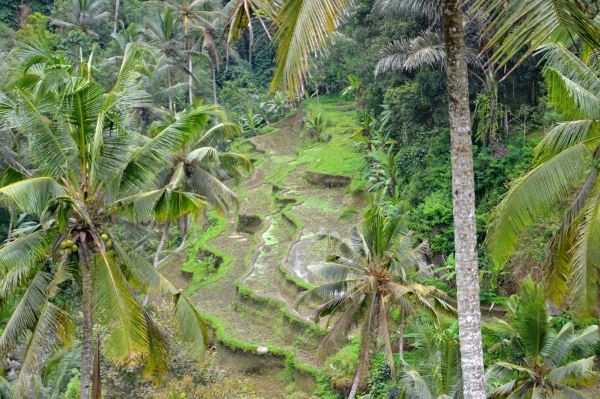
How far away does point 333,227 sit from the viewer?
76.2 ft

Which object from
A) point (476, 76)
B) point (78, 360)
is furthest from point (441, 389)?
point (476, 76)

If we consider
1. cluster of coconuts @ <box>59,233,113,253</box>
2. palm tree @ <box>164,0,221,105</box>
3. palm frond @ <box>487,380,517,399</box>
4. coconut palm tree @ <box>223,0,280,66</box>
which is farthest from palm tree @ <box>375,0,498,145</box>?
palm tree @ <box>164,0,221,105</box>

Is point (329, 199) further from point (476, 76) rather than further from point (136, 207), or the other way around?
point (136, 207)

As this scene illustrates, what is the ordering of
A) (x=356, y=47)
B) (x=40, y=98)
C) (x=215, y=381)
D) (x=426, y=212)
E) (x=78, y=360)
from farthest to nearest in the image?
1. (x=356, y=47)
2. (x=426, y=212)
3. (x=78, y=360)
4. (x=215, y=381)
5. (x=40, y=98)

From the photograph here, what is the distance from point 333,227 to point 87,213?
15415 millimetres

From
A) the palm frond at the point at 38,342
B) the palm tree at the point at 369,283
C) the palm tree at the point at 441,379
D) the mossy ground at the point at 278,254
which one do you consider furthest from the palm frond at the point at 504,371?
the palm frond at the point at 38,342

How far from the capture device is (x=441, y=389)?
9.70m

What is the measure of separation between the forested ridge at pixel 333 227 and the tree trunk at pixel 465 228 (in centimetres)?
2

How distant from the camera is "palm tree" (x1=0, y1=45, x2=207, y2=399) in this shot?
8.15m

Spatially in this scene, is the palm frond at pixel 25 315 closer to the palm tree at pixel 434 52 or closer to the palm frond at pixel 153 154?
the palm frond at pixel 153 154

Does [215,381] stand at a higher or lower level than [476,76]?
lower

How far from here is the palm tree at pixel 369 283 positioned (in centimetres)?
1203

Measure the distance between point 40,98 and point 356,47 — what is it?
61.8 feet

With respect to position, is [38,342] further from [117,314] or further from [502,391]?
[502,391]
